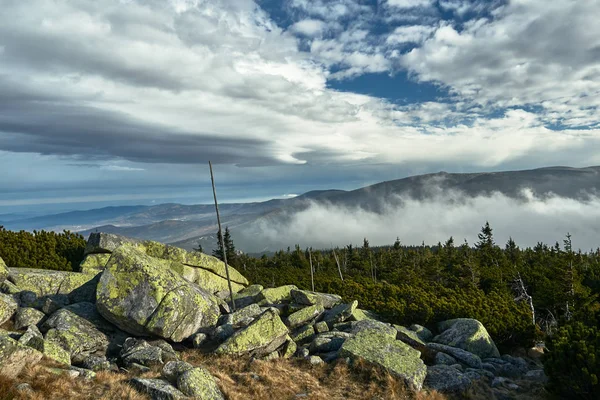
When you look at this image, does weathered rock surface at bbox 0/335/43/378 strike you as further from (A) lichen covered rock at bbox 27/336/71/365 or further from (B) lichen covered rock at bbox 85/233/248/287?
(B) lichen covered rock at bbox 85/233/248/287

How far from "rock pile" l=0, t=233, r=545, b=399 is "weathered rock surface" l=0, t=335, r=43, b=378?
50 millimetres

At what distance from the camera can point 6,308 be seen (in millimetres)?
15578

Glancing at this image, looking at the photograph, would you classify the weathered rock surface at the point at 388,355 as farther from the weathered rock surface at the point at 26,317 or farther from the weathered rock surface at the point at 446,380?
the weathered rock surface at the point at 26,317

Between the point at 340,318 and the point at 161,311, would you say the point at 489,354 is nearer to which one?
the point at 340,318

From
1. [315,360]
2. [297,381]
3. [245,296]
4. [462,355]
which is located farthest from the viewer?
[245,296]

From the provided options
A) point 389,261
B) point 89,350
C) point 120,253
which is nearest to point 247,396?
point 89,350

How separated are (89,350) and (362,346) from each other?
13.0 m

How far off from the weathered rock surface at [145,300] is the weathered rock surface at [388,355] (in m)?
8.52

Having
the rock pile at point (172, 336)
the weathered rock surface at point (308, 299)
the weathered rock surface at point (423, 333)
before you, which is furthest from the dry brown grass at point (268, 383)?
the weathered rock surface at point (308, 299)

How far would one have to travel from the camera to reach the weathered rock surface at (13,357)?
32.1 ft

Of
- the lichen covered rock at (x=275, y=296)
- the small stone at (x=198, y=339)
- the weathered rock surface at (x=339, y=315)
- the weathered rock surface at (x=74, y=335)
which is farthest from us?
the lichen covered rock at (x=275, y=296)

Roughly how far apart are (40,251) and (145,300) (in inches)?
701

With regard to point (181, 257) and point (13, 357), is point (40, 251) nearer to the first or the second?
point (181, 257)

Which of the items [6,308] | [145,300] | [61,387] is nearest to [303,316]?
[145,300]
